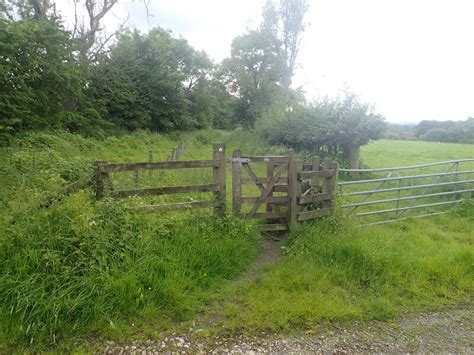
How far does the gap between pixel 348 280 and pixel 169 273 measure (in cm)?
249

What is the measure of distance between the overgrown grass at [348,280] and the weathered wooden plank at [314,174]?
2.82 feet

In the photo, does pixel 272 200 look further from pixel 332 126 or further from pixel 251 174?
pixel 332 126

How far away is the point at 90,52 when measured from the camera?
2625 centimetres

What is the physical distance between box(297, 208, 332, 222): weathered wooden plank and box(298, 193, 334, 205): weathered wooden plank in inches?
8.0

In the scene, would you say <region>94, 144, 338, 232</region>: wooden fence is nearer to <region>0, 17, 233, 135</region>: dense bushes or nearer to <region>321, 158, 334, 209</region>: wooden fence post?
<region>321, 158, 334, 209</region>: wooden fence post

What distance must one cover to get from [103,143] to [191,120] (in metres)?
15.4

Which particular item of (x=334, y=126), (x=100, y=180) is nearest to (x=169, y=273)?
(x=100, y=180)

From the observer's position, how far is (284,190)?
5.52 meters

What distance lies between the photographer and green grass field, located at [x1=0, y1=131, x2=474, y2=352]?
9.80 ft

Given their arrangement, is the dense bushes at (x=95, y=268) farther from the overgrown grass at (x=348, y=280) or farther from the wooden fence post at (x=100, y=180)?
the overgrown grass at (x=348, y=280)

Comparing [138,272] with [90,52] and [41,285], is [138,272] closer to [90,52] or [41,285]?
[41,285]

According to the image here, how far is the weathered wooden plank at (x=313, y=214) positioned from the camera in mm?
5301

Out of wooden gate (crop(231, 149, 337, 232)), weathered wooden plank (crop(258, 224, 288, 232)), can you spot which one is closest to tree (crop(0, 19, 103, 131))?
wooden gate (crop(231, 149, 337, 232))

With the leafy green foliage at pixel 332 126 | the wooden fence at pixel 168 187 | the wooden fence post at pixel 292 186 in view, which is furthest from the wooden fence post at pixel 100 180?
the leafy green foliage at pixel 332 126
